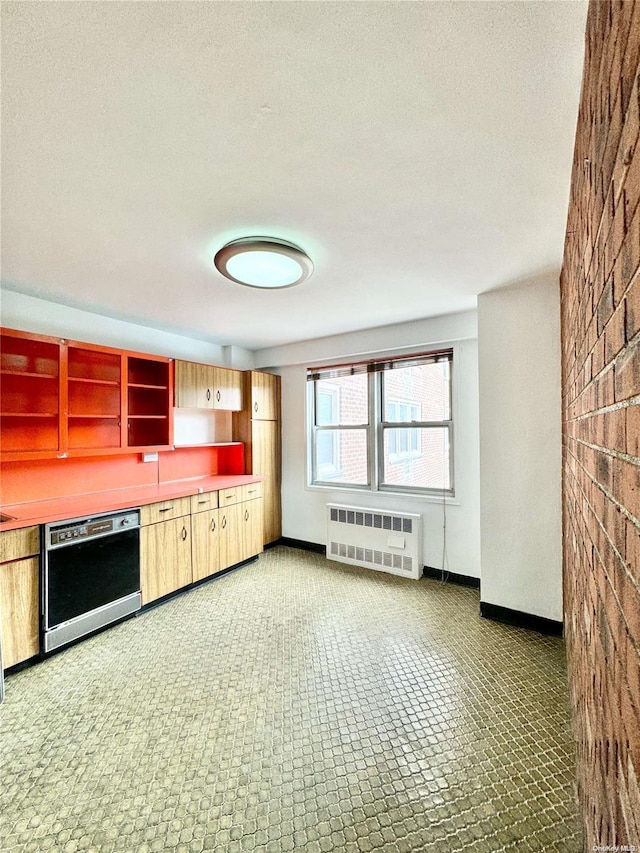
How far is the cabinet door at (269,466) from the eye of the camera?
4387 millimetres

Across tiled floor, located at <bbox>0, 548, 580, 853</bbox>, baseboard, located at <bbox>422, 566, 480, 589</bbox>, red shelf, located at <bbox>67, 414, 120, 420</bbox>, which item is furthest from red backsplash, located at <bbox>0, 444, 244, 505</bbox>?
baseboard, located at <bbox>422, 566, 480, 589</bbox>

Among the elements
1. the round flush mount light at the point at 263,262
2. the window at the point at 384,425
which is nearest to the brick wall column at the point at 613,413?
the round flush mount light at the point at 263,262

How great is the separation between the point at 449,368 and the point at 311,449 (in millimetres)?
1943

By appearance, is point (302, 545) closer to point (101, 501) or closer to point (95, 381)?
point (101, 501)

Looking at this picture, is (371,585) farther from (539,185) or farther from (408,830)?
(539,185)

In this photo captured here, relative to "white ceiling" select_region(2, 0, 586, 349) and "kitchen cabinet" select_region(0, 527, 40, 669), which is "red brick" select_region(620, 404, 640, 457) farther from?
"kitchen cabinet" select_region(0, 527, 40, 669)

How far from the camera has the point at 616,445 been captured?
662mm

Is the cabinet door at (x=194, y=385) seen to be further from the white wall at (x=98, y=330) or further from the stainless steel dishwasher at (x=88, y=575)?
the stainless steel dishwasher at (x=88, y=575)

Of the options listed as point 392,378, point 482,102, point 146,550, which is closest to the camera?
point 482,102

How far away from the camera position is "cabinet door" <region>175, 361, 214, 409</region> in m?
3.60

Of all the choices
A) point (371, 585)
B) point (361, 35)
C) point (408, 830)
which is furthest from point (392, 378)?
point (408, 830)

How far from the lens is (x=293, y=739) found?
1.71 meters

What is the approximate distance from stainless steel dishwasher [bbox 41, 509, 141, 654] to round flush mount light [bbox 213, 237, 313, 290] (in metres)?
2.02

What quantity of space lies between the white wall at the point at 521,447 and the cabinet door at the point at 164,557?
258 cm
